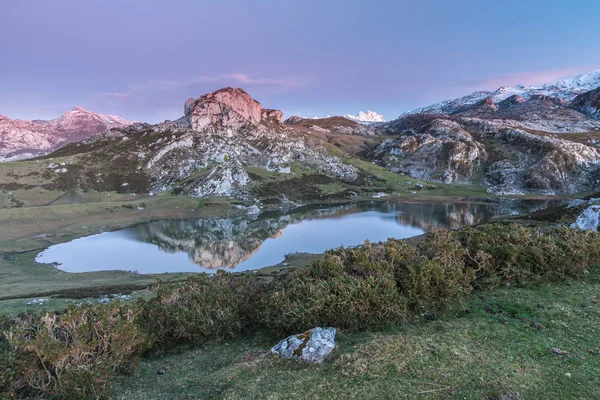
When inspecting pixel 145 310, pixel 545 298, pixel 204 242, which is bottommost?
pixel 204 242

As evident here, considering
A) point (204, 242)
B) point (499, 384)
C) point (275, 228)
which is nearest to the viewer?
point (499, 384)

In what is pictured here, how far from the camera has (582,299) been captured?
16.5 metres

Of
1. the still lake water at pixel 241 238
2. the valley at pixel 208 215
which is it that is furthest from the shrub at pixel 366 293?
the still lake water at pixel 241 238

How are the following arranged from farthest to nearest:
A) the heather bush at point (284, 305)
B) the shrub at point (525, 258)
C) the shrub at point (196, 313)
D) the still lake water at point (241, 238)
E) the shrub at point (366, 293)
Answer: the still lake water at point (241, 238) < the shrub at point (525, 258) < the shrub at point (196, 313) < the shrub at point (366, 293) < the heather bush at point (284, 305)

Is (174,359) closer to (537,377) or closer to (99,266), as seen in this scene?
(537,377)

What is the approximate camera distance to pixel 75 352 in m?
10.2

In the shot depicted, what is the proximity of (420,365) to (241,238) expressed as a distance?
2906 inches

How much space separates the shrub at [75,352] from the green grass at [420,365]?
1.10 metres

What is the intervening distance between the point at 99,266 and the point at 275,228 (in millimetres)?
47723

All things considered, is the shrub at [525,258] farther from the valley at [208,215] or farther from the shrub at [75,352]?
the shrub at [75,352]

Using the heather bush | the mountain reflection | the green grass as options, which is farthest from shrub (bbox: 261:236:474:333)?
the mountain reflection

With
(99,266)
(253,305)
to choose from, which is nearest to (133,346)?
(253,305)

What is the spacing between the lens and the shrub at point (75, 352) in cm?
962

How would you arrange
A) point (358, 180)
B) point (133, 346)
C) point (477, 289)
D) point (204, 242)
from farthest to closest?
1. point (358, 180)
2. point (204, 242)
3. point (477, 289)
4. point (133, 346)
